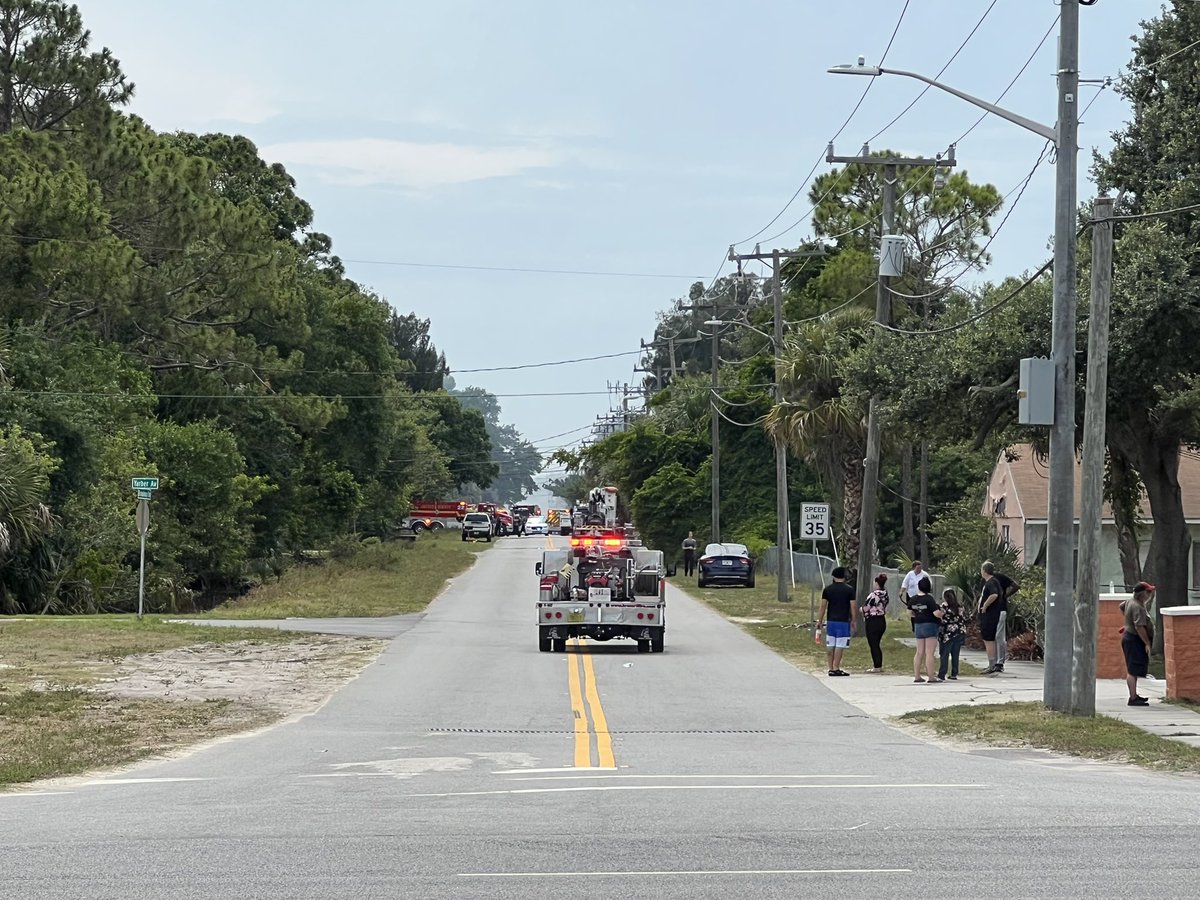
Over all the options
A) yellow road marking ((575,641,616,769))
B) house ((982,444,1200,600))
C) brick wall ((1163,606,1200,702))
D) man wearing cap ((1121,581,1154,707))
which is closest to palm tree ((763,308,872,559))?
house ((982,444,1200,600))

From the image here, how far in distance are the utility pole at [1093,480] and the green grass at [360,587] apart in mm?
23523

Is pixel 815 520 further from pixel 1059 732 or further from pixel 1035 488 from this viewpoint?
pixel 1059 732

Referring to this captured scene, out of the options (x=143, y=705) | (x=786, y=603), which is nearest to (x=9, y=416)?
(x=786, y=603)

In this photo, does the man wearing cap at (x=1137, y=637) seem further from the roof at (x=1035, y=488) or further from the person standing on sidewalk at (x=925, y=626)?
the roof at (x=1035, y=488)

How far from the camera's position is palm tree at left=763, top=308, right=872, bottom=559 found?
133 feet

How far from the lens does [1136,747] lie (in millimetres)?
15789

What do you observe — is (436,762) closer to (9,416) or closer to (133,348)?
(9,416)

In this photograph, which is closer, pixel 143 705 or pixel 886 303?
pixel 143 705

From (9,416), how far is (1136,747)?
3283cm

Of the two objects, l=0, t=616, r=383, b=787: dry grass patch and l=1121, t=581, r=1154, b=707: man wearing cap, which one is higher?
l=1121, t=581, r=1154, b=707: man wearing cap

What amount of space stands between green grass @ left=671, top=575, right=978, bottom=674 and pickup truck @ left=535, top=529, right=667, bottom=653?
2506 mm

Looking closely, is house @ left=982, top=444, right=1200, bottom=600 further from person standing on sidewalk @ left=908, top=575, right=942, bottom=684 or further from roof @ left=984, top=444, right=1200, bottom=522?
A: person standing on sidewalk @ left=908, top=575, right=942, bottom=684

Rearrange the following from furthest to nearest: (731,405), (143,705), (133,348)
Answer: (731,405) < (133,348) < (143,705)

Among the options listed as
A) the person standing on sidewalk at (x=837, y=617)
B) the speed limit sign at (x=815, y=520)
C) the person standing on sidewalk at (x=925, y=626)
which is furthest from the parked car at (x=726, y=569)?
the person standing on sidewalk at (x=925, y=626)
